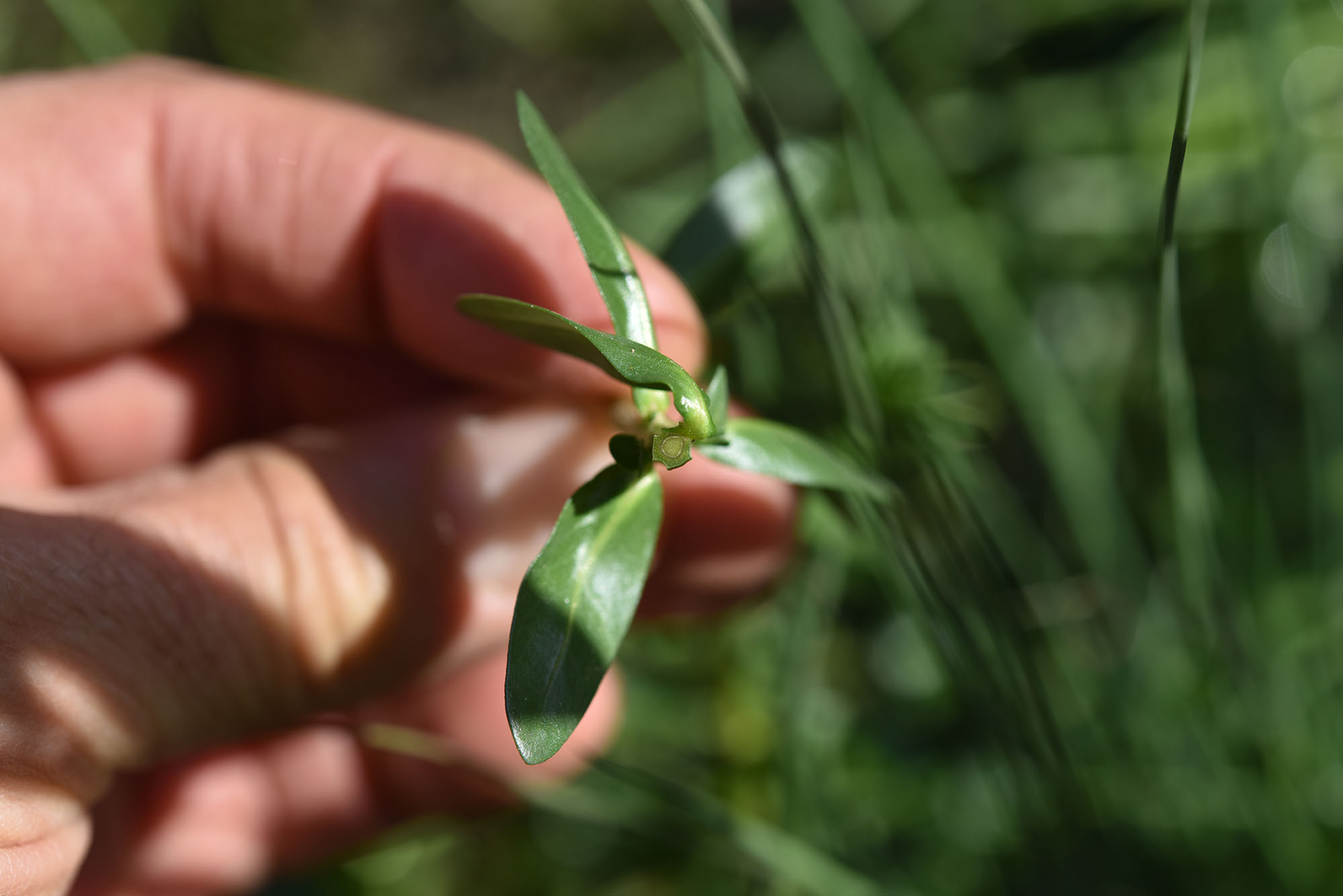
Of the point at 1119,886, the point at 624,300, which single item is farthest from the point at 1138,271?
the point at 624,300

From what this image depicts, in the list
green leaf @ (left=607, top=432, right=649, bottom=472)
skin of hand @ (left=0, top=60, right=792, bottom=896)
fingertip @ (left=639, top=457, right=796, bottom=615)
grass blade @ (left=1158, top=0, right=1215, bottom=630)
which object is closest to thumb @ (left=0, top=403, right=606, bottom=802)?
skin of hand @ (left=0, top=60, right=792, bottom=896)

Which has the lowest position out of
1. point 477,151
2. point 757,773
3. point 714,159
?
point 757,773

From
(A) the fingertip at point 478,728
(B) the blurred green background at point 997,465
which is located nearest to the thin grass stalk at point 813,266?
(B) the blurred green background at point 997,465

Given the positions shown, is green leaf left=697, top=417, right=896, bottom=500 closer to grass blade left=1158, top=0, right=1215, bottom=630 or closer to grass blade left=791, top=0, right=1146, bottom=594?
grass blade left=1158, top=0, right=1215, bottom=630

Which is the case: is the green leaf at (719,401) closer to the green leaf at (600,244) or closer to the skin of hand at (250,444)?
the green leaf at (600,244)

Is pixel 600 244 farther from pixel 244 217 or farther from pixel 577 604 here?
pixel 244 217

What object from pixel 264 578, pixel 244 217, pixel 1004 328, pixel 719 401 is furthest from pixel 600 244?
pixel 1004 328

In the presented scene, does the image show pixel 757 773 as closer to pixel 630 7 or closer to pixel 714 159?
pixel 714 159
